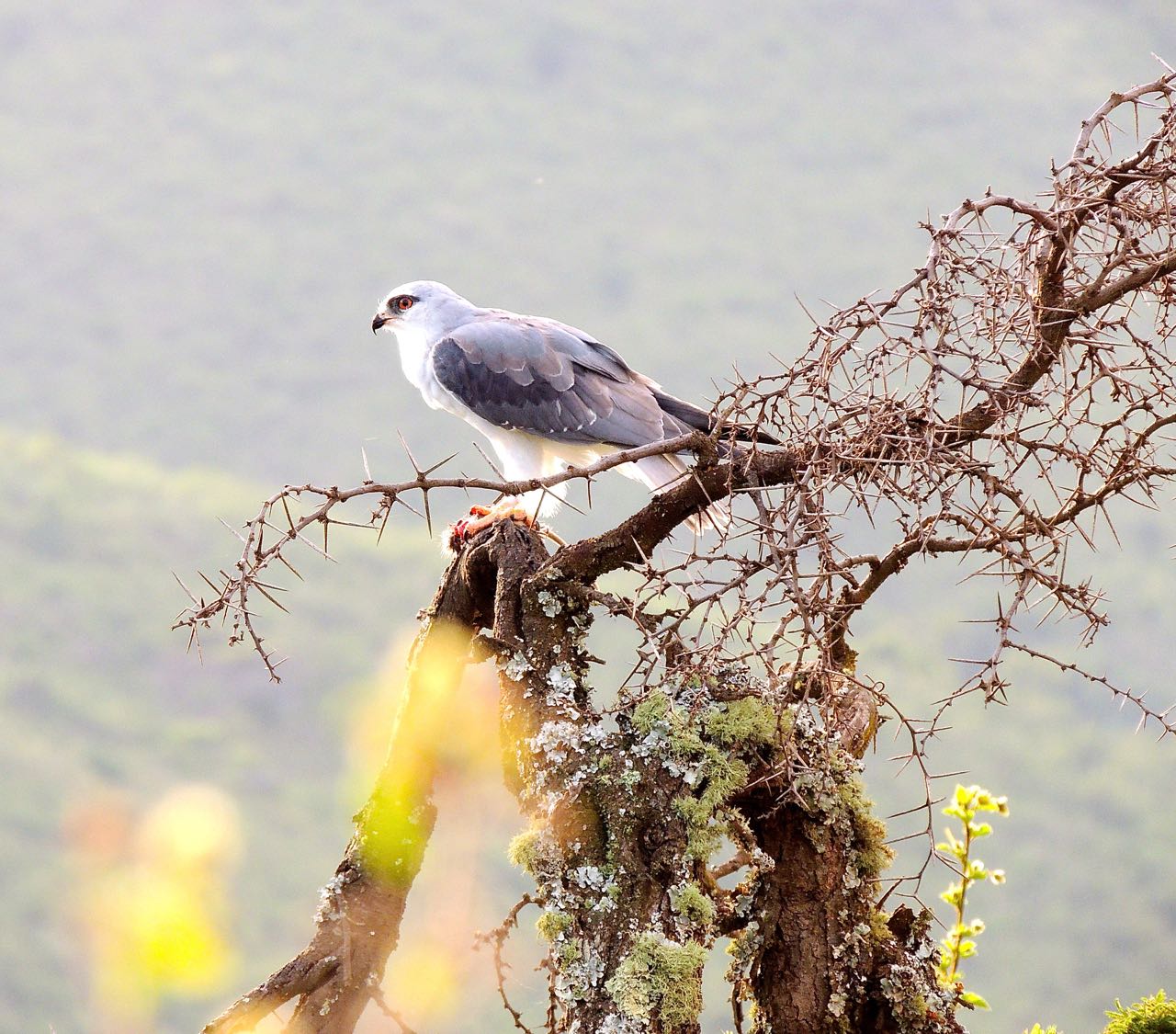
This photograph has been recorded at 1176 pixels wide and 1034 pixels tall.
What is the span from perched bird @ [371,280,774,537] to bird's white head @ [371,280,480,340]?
21 mm

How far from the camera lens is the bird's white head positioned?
5309 mm

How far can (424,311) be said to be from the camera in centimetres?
543

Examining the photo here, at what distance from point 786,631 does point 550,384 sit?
263 cm

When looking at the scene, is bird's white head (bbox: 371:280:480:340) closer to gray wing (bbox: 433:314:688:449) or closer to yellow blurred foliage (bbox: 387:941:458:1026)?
gray wing (bbox: 433:314:688:449)

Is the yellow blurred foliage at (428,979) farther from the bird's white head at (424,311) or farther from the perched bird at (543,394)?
the bird's white head at (424,311)

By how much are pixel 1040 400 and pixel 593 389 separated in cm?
256

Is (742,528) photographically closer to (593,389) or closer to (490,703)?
(490,703)

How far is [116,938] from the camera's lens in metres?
10.7

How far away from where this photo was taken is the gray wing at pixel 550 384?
183 inches

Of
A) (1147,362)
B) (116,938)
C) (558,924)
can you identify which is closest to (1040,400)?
(1147,362)

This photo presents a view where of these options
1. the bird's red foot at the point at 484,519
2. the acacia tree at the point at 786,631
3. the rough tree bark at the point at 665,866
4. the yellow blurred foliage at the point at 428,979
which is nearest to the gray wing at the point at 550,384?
the bird's red foot at the point at 484,519

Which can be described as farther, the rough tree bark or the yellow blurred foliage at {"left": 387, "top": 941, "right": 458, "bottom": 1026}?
the yellow blurred foliage at {"left": 387, "top": 941, "right": 458, "bottom": 1026}

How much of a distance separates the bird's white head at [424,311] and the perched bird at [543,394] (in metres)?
0.02

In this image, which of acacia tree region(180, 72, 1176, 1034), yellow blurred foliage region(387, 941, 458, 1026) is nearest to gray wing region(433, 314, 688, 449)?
acacia tree region(180, 72, 1176, 1034)
